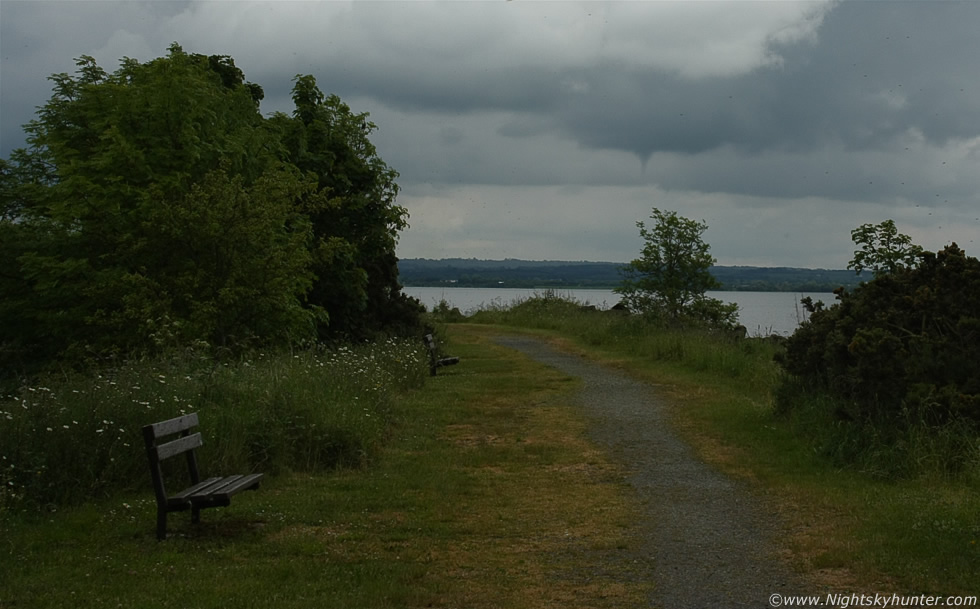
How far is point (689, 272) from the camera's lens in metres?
31.1

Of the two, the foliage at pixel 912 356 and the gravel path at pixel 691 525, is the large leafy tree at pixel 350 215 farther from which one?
the foliage at pixel 912 356

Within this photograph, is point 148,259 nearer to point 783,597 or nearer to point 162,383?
point 162,383

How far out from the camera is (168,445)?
8.15 meters

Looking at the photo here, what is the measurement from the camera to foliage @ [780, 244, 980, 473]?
34.3 ft

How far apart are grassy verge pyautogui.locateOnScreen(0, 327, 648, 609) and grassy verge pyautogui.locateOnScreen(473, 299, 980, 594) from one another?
1.53 m

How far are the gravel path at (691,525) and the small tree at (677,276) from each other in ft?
52.0

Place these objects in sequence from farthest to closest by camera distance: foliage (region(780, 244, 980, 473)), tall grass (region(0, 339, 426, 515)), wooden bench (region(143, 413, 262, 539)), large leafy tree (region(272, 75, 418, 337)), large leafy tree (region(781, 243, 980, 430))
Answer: large leafy tree (region(272, 75, 418, 337)), large leafy tree (region(781, 243, 980, 430)), foliage (region(780, 244, 980, 473)), tall grass (region(0, 339, 426, 515)), wooden bench (region(143, 413, 262, 539))

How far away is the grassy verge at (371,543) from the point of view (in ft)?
21.2

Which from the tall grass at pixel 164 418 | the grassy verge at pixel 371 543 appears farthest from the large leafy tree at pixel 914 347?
the tall grass at pixel 164 418

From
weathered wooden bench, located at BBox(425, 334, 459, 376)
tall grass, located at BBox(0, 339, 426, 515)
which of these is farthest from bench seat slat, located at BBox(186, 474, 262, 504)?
weathered wooden bench, located at BBox(425, 334, 459, 376)

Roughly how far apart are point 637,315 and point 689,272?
2.19m

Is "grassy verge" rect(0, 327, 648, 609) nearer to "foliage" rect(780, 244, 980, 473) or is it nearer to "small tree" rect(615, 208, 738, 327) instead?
"foliage" rect(780, 244, 980, 473)

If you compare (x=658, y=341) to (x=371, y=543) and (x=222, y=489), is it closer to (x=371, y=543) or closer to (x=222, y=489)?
(x=371, y=543)

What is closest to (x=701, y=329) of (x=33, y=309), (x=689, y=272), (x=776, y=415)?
(x=689, y=272)
